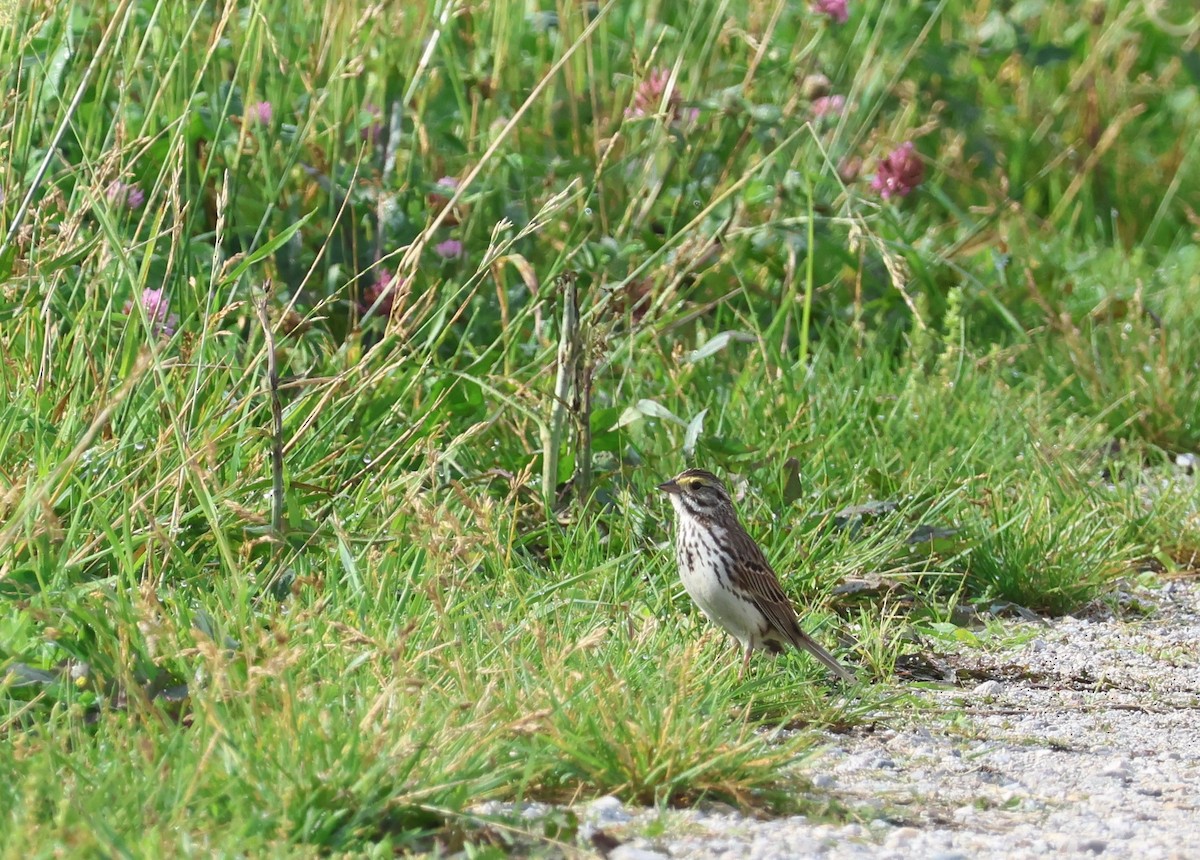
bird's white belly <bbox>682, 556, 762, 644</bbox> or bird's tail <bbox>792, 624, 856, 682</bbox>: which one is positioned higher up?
bird's white belly <bbox>682, 556, 762, 644</bbox>

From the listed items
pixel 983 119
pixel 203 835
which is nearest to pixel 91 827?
pixel 203 835

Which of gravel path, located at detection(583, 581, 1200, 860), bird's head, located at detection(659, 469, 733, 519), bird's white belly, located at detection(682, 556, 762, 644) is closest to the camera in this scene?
gravel path, located at detection(583, 581, 1200, 860)

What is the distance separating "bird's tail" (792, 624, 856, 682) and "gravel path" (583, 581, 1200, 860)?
0.67 ft

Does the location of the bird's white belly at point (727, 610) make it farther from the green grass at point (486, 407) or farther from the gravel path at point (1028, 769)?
the gravel path at point (1028, 769)

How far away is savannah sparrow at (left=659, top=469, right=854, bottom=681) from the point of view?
381 centimetres

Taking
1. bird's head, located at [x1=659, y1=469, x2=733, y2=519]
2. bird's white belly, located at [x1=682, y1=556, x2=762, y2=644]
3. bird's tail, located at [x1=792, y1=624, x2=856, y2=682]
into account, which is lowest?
bird's tail, located at [x1=792, y1=624, x2=856, y2=682]

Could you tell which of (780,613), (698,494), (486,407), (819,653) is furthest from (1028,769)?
(486,407)

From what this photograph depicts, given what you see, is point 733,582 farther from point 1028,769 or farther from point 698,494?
point 1028,769

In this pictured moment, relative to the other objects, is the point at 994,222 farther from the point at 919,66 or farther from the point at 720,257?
the point at 720,257

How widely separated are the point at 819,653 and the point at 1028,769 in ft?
1.83

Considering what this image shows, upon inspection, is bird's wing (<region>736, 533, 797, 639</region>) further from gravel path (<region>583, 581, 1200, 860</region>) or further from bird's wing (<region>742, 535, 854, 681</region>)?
gravel path (<region>583, 581, 1200, 860</region>)

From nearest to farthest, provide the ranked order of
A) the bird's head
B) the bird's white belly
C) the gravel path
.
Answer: the gravel path → the bird's white belly → the bird's head

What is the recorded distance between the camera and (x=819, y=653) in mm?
3818

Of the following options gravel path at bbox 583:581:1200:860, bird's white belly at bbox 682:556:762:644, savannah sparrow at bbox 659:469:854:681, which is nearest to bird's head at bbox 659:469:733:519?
savannah sparrow at bbox 659:469:854:681
